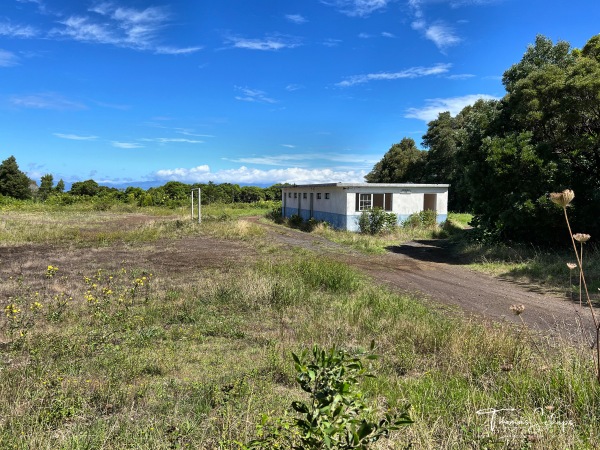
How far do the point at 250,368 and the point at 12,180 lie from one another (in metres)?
55.1

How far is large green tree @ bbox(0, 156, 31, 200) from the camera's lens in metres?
47.6

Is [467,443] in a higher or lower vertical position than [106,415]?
higher

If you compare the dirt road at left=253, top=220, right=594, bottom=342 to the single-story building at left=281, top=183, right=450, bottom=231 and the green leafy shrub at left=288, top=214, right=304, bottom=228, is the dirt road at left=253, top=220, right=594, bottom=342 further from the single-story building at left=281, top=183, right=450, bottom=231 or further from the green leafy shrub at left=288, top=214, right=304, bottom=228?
the green leafy shrub at left=288, top=214, right=304, bottom=228

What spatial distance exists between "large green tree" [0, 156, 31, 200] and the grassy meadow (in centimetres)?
4838

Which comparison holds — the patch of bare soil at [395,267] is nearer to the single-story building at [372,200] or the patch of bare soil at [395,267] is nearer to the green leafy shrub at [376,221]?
the green leafy shrub at [376,221]

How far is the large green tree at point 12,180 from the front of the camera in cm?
4759

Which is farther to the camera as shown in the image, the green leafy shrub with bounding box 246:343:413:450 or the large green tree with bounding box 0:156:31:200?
the large green tree with bounding box 0:156:31:200

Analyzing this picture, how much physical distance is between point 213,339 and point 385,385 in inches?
103

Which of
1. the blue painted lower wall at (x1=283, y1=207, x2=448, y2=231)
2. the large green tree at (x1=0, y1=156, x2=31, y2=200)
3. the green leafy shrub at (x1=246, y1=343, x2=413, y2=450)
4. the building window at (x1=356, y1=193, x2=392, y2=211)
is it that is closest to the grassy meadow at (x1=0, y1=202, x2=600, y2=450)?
the green leafy shrub at (x1=246, y1=343, x2=413, y2=450)

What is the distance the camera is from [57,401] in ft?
10.4

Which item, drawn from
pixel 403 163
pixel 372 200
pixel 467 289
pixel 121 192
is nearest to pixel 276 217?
pixel 372 200

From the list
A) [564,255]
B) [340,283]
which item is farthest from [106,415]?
[564,255]

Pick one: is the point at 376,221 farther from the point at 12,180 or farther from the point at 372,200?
the point at 12,180

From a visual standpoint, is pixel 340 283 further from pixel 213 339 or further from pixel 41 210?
pixel 41 210
